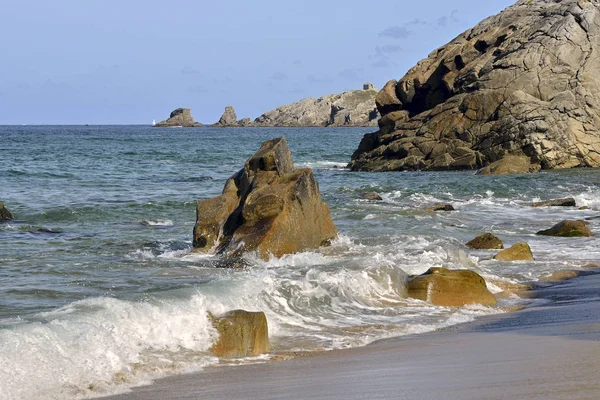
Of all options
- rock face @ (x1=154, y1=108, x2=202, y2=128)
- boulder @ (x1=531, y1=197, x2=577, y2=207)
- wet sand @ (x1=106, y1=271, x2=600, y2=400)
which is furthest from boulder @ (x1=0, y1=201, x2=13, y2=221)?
rock face @ (x1=154, y1=108, x2=202, y2=128)

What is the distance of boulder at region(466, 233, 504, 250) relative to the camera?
16484 millimetres

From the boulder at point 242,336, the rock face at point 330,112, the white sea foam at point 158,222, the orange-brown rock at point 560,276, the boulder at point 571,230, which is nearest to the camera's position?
the boulder at point 242,336

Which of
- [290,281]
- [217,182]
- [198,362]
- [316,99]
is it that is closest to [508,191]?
[217,182]

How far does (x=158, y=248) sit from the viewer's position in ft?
51.8

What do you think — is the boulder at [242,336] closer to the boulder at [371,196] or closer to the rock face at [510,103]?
the boulder at [371,196]

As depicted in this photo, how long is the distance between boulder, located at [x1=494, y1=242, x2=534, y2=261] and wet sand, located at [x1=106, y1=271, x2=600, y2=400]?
221 inches

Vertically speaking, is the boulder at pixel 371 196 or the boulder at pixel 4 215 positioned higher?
the boulder at pixel 371 196

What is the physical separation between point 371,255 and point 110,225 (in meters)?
7.44

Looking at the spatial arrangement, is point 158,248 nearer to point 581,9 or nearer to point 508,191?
point 508,191

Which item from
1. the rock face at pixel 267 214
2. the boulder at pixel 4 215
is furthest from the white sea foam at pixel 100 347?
the boulder at pixel 4 215

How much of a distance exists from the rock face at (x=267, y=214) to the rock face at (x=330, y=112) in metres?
149

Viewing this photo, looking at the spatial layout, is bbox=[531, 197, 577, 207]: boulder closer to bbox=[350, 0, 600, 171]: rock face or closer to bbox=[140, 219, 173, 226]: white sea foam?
bbox=[140, 219, 173, 226]: white sea foam

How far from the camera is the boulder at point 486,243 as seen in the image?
1648 centimetres

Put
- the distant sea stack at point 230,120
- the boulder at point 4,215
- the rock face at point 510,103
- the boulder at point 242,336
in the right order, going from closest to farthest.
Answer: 1. the boulder at point 242,336
2. the boulder at point 4,215
3. the rock face at point 510,103
4. the distant sea stack at point 230,120
